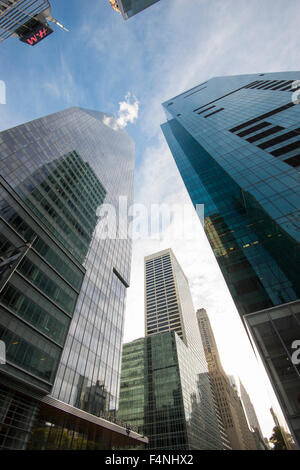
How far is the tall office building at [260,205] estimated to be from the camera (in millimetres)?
22312

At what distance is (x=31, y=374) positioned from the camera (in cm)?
2419

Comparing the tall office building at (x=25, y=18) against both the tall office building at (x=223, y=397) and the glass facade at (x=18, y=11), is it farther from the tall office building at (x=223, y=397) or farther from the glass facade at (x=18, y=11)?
the tall office building at (x=223, y=397)

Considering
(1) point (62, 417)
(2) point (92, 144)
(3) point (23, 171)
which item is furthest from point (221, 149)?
(1) point (62, 417)

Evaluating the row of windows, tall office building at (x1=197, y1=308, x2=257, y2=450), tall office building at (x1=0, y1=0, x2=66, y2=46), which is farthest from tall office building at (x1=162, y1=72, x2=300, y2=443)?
tall office building at (x1=197, y1=308, x2=257, y2=450)

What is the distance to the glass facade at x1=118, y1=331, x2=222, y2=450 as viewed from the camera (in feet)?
255

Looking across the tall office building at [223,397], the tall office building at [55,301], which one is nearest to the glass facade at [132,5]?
the tall office building at [55,301]

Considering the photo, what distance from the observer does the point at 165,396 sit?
83.9 metres

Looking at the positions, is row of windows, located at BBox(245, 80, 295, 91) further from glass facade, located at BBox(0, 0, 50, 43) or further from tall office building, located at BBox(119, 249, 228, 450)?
tall office building, located at BBox(119, 249, 228, 450)

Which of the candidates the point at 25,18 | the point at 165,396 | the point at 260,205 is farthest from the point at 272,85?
the point at 165,396

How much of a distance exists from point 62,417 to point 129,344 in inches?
3176

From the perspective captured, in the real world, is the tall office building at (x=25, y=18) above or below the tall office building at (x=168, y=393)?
above

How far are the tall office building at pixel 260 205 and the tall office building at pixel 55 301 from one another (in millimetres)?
22978

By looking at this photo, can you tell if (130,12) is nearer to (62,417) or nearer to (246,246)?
(246,246)

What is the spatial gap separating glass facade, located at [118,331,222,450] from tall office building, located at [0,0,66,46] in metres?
104
